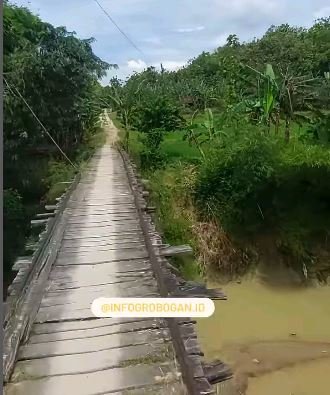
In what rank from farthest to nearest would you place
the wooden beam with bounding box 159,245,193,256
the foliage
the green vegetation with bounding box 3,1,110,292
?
the green vegetation with bounding box 3,1,110,292 < the foliage < the wooden beam with bounding box 159,245,193,256

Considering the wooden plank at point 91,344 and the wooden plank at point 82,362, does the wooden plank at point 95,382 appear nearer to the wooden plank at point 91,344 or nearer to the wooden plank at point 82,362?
the wooden plank at point 82,362

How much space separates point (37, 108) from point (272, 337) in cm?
859

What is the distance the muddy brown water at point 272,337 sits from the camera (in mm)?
7082

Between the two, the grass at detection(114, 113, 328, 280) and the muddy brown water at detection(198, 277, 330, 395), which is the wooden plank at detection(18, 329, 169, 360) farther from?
the grass at detection(114, 113, 328, 280)

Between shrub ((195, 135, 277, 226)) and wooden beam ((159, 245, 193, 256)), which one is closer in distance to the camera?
wooden beam ((159, 245, 193, 256))

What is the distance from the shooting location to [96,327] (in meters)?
3.49

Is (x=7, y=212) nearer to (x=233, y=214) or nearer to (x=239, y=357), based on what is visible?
(x=233, y=214)

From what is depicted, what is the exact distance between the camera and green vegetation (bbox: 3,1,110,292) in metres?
12.4

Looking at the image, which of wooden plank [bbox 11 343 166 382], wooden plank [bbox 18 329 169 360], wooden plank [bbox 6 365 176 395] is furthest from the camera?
wooden plank [bbox 18 329 169 360]

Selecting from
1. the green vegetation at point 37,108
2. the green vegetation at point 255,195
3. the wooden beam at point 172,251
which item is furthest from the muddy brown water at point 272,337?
the green vegetation at point 37,108

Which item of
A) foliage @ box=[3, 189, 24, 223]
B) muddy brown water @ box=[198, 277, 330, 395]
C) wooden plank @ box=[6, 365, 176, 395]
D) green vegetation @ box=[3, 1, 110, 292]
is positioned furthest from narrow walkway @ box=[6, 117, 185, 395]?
foliage @ box=[3, 189, 24, 223]

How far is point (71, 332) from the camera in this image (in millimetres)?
3438

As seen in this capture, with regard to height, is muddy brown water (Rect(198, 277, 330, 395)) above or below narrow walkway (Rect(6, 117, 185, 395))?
below

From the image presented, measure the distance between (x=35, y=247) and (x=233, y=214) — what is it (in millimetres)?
5778
